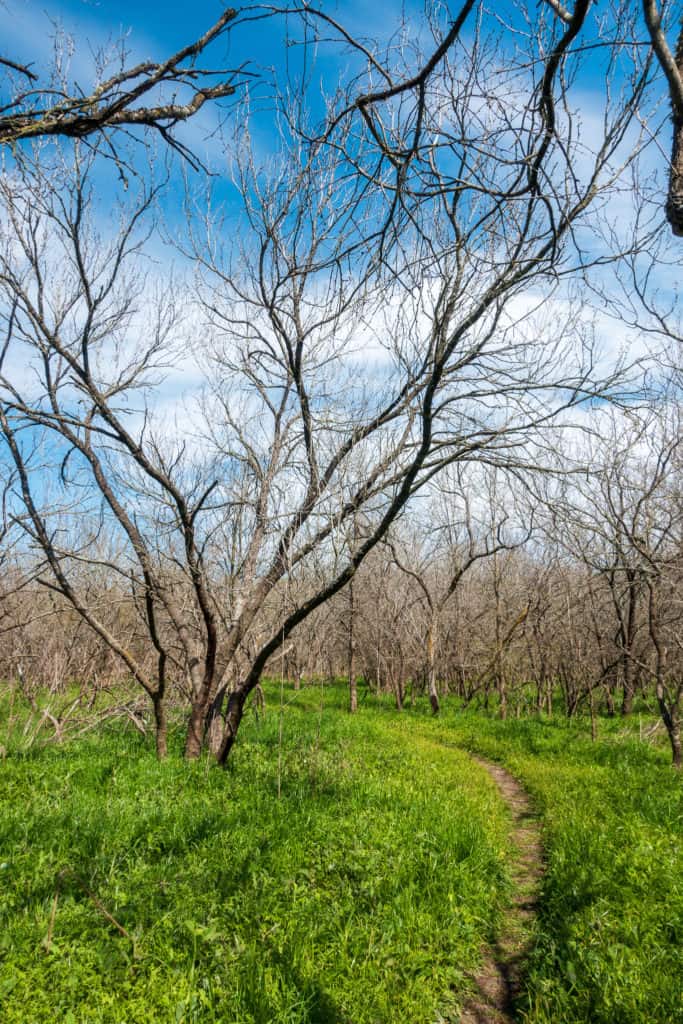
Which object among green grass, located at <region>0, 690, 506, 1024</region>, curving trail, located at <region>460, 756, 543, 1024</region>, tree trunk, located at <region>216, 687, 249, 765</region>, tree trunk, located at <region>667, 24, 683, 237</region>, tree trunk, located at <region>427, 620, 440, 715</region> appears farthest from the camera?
tree trunk, located at <region>427, 620, 440, 715</region>

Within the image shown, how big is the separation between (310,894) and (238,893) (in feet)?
1.65

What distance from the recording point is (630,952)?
3.63 m

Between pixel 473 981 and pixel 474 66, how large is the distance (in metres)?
5.18

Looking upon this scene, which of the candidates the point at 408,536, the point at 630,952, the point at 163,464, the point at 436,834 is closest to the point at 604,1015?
the point at 630,952

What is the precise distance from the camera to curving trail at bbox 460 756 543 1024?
351 centimetres

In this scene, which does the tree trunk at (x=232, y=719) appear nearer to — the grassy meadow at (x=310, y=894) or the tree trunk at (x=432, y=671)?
the grassy meadow at (x=310, y=894)

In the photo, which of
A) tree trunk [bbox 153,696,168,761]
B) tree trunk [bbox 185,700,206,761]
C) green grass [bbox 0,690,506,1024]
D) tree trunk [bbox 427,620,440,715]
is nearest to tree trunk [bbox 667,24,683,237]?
green grass [bbox 0,690,506,1024]

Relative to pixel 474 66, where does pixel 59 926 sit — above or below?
below

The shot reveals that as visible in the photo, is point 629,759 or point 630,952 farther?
point 629,759

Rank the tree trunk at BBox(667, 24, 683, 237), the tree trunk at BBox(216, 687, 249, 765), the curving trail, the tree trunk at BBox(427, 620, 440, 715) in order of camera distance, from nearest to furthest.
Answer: the tree trunk at BBox(667, 24, 683, 237)
the curving trail
the tree trunk at BBox(216, 687, 249, 765)
the tree trunk at BBox(427, 620, 440, 715)

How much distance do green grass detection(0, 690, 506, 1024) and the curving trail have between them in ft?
0.41

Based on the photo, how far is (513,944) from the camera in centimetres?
419

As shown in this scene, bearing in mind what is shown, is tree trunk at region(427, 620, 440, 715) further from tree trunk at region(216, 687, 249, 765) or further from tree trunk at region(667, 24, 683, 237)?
tree trunk at region(667, 24, 683, 237)

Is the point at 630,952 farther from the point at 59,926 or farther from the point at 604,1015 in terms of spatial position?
the point at 59,926
